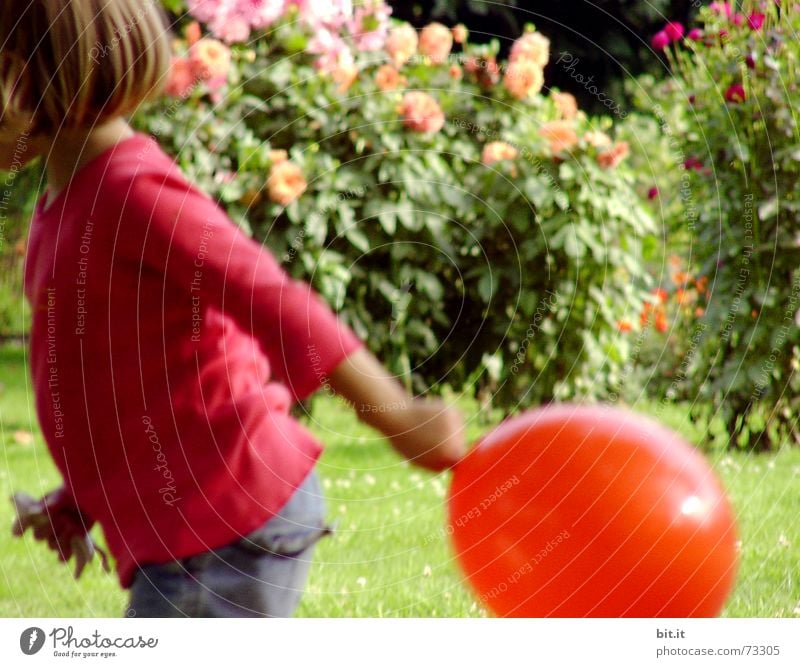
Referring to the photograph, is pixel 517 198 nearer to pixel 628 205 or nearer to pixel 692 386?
pixel 628 205

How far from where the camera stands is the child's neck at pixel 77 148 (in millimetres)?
855

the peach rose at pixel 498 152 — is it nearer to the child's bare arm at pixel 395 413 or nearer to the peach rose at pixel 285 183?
the peach rose at pixel 285 183

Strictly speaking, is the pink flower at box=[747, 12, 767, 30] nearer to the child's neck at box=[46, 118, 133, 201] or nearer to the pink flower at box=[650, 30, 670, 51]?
the pink flower at box=[650, 30, 670, 51]

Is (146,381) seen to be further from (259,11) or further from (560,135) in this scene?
(560,135)

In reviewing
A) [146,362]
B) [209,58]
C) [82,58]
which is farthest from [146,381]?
[209,58]

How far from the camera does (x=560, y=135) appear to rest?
2.05m

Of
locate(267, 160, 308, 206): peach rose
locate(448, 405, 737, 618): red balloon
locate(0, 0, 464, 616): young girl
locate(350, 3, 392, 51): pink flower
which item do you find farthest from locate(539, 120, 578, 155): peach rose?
locate(0, 0, 464, 616): young girl

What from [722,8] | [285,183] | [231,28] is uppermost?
[722,8]

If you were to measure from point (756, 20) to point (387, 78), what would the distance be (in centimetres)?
63

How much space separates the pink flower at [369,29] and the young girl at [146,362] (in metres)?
1.09

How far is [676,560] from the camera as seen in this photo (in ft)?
3.18

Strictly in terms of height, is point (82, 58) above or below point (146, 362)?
above
